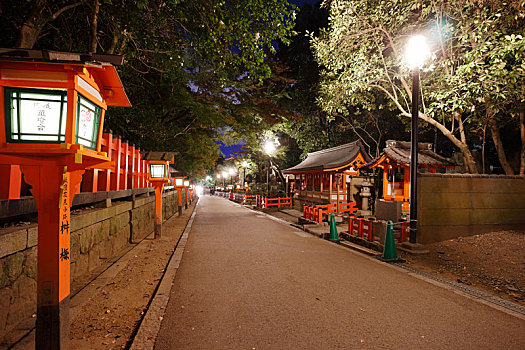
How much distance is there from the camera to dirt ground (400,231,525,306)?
5867 millimetres

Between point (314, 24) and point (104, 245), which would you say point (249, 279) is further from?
point (314, 24)

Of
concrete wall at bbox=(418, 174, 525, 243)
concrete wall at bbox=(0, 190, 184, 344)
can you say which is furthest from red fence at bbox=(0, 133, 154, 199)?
concrete wall at bbox=(418, 174, 525, 243)

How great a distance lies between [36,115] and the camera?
113 inches

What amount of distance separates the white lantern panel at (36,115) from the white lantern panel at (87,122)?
16 centimetres

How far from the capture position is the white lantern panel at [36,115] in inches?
110

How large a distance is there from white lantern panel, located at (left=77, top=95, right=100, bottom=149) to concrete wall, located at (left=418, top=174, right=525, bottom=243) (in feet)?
30.9

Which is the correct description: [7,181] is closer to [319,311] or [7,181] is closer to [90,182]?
[90,182]

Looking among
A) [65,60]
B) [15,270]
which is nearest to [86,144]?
[65,60]

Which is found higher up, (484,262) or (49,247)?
(49,247)

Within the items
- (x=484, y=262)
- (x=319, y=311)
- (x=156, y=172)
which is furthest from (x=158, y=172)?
(x=484, y=262)

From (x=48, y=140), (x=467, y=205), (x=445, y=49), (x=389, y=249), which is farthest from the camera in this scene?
(x=445, y=49)

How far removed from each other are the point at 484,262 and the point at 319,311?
19.2 feet

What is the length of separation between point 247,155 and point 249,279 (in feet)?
88.3

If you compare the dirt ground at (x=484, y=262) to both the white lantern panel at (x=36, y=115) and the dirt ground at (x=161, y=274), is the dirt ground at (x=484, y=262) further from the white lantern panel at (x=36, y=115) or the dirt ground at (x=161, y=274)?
the white lantern panel at (x=36, y=115)
